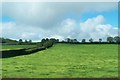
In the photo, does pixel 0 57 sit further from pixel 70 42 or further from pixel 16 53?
pixel 70 42

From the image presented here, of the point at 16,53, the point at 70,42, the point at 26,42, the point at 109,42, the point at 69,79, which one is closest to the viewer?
the point at 69,79

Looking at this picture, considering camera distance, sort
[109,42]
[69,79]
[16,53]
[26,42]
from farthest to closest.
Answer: [109,42] < [26,42] < [16,53] < [69,79]

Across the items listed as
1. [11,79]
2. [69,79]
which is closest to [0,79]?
[11,79]

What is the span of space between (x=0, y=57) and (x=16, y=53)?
22.3 feet

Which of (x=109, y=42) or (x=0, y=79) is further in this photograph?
(x=109, y=42)

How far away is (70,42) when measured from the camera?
9694 cm

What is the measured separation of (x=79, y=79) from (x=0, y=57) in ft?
67.1

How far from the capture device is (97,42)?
3743 inches

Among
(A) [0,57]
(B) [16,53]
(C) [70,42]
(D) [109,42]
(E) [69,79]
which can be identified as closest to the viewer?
(E) [69,79]

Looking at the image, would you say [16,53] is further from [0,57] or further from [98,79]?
[98,79]

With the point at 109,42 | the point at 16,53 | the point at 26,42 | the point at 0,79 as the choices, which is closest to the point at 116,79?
the point at 0,79

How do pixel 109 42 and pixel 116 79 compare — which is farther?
pixel 109 42

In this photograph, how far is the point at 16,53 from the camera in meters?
37.8

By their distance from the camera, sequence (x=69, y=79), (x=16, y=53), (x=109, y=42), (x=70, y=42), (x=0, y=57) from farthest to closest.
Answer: (x=70, y=42)
(x=109, y=42)
(x=16, y=53)
(x=0, y=57)
(x=69, y=79)
